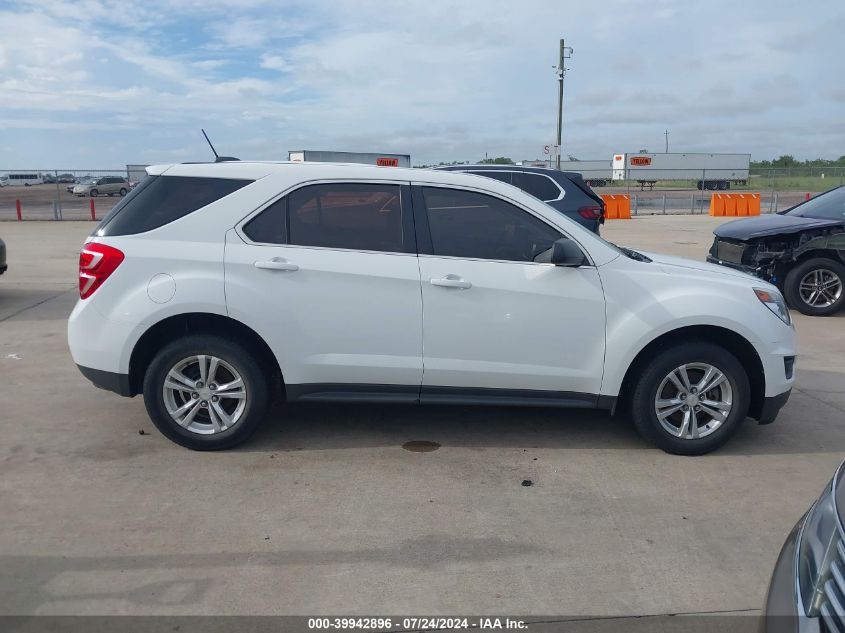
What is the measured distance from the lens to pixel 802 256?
373 inches

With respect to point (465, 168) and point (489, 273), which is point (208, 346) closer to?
point (489, 273)

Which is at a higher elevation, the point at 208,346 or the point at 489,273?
the point at 489,273

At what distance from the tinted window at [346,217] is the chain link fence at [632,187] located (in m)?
15.5

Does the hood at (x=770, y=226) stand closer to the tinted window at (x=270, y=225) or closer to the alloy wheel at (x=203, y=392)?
the tinted window at (x=270, y=225)

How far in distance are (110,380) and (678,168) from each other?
61429 millimetres

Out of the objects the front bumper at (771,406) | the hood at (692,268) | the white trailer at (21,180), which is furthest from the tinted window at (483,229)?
the white trailer at (21,180)

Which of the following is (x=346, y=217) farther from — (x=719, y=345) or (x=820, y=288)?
(x=820, y=288)

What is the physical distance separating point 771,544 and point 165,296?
3.73 m

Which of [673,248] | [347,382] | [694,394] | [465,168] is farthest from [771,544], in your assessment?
[673,248]

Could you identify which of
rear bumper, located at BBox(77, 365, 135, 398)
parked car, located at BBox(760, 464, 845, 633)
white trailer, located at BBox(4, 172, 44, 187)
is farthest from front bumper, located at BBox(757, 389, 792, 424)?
white trailer, located at BBox(4, 172, 44, 187)

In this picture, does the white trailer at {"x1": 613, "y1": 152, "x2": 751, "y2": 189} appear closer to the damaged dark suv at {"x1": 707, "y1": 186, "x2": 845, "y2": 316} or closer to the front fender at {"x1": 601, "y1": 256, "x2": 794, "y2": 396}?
the damaged dark suv at {"x1": 707, "y1": 186, "x2": 845, "y2": 316}

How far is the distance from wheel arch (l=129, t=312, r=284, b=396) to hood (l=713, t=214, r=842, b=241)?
22.8 feet

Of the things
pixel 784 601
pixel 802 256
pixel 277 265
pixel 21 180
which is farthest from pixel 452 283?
pixel 21 180

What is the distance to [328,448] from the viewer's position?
16.4ft
